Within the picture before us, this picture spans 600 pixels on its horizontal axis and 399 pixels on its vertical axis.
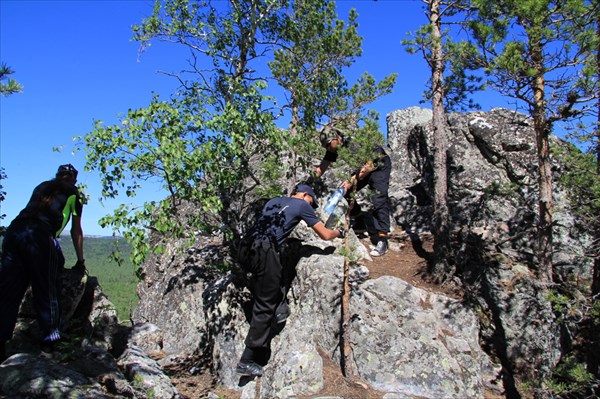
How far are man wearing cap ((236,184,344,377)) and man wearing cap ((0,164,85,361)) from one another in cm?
301

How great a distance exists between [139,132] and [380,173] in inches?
235

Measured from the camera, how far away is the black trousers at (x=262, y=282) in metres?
6.91

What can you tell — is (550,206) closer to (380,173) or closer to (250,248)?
(380,173)

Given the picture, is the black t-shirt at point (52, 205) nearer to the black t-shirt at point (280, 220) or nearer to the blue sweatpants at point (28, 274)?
the blue sweatpants at point (28, 274)

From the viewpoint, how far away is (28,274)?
5.92m

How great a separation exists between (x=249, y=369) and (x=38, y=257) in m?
3.94

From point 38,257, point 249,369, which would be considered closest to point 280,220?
point 249,369

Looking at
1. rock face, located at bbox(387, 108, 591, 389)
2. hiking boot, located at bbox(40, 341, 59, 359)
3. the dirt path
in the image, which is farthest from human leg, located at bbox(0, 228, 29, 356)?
rock face, located at bbox(387, 108, 591, 389)

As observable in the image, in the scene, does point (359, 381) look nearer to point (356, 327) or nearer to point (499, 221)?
point (356, 327)

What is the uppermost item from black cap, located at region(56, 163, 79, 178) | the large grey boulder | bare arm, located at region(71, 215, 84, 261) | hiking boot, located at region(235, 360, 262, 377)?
black cap, located at region(56, 163, 79, 178)

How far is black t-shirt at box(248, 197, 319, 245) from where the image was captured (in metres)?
7.02

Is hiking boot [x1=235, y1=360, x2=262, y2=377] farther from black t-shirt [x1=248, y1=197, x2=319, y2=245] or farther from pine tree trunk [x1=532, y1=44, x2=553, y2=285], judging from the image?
pine tree trunk [x1=532, y1=44, x2=553, y2=285]

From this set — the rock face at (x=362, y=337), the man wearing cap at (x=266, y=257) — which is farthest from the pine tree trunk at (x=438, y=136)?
the man wearing cap at (x=266, y=257)

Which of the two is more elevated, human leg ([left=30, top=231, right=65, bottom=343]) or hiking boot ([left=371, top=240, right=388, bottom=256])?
hiking boot ([left=371, top=240, right=388, bottom=256])
